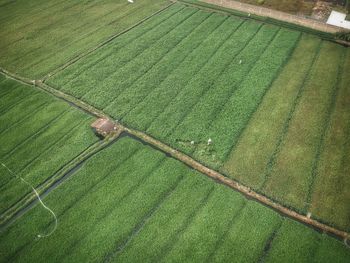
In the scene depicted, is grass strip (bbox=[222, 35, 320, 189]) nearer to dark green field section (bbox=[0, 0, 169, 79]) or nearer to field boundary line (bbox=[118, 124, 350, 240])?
field boundary line (bbox=[118, 124, 350, 240])

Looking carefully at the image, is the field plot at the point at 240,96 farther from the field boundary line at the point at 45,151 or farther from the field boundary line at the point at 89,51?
the field boundary line at the point at 45,151

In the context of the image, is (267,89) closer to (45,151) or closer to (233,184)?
(233,184)

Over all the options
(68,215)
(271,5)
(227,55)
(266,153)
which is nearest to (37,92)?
(68,215)

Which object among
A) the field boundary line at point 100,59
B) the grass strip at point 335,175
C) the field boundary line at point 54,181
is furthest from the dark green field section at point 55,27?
the grass strip at point 335,175

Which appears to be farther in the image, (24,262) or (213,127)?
(213,127)

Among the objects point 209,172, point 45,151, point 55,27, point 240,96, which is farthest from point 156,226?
point 55,27

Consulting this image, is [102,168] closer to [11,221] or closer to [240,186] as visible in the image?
[11,221]
